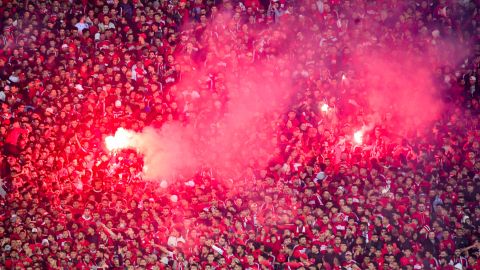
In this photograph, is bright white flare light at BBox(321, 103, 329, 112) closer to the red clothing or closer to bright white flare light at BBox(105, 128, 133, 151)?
bright white flare light at BBox(105, 128, 133, 151)

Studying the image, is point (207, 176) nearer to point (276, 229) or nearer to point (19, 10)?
point (276, 229)

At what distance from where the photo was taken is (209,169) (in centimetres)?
726

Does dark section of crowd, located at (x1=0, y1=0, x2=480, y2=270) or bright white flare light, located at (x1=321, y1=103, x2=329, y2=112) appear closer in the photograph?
dark section of crowd, located at (x1=0, y1=0, x2=480, y2=270)

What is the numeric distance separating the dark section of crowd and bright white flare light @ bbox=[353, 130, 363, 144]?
151 millimetres

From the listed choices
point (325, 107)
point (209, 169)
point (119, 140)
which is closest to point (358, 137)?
point (325, 107)

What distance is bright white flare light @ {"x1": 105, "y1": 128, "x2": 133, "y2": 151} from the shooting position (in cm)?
726

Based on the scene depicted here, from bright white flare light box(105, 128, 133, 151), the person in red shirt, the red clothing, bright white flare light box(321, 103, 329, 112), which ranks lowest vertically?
the person in red shirt

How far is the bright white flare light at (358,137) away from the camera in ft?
23.5

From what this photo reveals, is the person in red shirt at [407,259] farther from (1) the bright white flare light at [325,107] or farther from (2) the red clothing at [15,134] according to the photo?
(2) the red clothing at [15,134]

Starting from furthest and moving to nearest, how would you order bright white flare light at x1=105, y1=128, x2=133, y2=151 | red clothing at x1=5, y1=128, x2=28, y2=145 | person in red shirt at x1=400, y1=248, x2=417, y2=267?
bright white flare light at x1=105, y1=128, x2=133, y2=151, red clothing at x1=5, y1=128, x2=28, y2=145, person in red shirt at x1=400, y1=248, x2=417, y2=267

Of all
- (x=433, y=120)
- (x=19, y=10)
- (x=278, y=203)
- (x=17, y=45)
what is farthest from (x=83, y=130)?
(x=433, y=120)

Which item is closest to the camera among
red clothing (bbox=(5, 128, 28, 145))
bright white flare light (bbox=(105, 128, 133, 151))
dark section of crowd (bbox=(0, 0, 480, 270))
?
dark section of crowd (bbox=(0, 0, 480, 270))

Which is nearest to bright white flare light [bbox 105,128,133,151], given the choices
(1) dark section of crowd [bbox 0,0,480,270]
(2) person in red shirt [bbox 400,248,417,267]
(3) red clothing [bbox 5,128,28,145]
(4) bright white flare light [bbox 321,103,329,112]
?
(1) dark section of crowd [bbox 0,0,480,270]

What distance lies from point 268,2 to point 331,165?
2403mm
